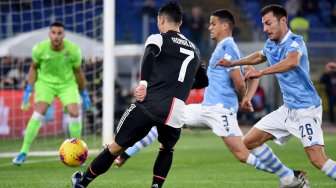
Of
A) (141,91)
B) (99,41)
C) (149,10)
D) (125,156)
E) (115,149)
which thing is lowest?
(99,41)

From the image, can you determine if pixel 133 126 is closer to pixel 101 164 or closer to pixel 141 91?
pixel 141 91

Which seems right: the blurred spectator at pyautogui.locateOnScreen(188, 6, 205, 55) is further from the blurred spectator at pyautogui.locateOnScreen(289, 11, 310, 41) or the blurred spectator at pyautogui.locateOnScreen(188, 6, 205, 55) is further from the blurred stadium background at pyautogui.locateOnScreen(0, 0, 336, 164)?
the blurred spectator at pyautogui.locateOnScreen(289, 11, 310, 41)

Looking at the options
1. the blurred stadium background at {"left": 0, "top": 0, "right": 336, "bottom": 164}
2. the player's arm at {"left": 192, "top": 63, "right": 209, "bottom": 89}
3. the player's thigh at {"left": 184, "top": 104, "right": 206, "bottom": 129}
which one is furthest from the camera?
the blurred stadium background at {"left": 0, "top": 0, "right": 336, "bottom": 164}

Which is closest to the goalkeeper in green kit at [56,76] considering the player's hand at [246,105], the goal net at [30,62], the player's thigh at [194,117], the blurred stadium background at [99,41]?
the blurred stadium background at [99,41]

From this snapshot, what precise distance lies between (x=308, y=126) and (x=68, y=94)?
6053 mm

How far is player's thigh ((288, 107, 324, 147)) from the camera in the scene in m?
8.72

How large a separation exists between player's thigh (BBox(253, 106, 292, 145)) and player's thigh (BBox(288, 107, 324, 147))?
0.73ft

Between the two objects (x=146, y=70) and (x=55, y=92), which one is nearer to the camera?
(x=146, y=70)

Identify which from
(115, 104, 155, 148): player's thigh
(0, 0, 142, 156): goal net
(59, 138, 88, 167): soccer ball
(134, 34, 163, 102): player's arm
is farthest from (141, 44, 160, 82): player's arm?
(0, 0, 142, 156): goal net

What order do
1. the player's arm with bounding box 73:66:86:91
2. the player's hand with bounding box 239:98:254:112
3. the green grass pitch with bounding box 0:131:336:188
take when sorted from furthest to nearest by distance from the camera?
the player's arm with bounding box 73:66:86:91 → the green grass pitch with bounding box 0:131:336:188 → the player's hand with bounding box 239:98:254:112

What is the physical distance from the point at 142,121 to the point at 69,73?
5.99 m

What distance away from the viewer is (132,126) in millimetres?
8391

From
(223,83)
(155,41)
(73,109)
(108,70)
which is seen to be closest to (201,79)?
(155,41)

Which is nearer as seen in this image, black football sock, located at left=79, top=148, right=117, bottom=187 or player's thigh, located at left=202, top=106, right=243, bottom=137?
black football sock, located at left=79, top=148, right=117, bottom=187
